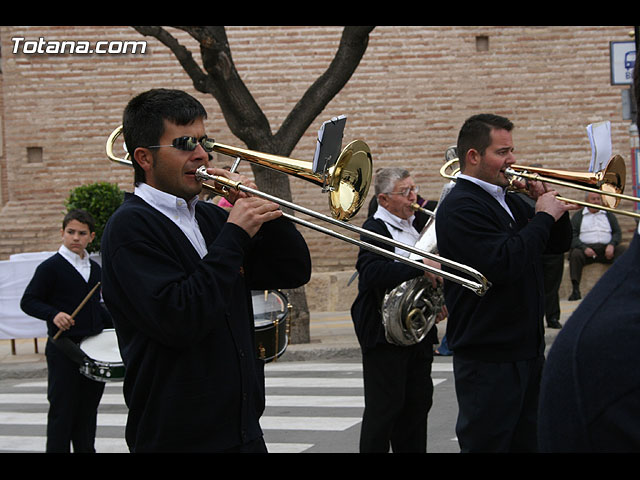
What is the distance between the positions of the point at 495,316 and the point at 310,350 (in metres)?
6.77

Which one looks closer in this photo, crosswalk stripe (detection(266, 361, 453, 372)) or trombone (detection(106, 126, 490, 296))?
trombone (detection(106, 126, 490, 296))

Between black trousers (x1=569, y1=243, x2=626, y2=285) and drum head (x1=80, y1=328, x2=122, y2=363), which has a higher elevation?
drum head (x1=80, y1=328, x2=122, y2=363)

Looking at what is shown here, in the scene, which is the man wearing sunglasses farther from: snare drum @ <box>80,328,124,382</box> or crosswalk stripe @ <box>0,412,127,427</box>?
crosswalk stripe @ <box>0,412,127,427</box>

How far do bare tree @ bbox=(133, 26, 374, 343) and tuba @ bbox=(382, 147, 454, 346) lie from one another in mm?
5439

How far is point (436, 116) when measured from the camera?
15.3 metres

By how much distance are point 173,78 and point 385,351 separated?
1099cm

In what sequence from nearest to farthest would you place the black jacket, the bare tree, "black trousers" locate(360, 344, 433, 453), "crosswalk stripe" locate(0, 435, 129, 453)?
the black jacket < "black trousers" locate(360, 344, 433, 453) < "crosswalk stripe" locate(0, 435, 129, 453) < the bare tree

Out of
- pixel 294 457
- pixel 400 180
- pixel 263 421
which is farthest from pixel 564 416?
pixel 263 421

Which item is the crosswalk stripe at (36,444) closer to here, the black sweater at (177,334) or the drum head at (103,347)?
the drum head at (103,347)

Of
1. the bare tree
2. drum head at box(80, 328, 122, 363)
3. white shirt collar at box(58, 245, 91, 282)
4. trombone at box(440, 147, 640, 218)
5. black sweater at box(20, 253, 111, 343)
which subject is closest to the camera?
trombone at box(440, 147, 640, 218)


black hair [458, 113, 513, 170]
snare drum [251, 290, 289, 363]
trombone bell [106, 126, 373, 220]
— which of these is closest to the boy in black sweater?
snare drum [251, 290, 289, 363]

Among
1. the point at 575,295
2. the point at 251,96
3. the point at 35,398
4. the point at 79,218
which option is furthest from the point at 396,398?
the point at 575,295

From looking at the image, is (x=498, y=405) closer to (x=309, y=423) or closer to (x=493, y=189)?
(x=493, y=189)

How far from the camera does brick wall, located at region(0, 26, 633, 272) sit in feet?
49.9
